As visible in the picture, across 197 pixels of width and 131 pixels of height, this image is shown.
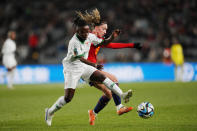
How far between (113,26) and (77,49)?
19.0 meters

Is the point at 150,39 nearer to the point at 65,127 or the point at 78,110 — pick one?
the point at 78,110

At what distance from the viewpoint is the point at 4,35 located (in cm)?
2861

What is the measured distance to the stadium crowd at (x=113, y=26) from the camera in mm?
25875

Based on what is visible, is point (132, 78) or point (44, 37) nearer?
point (132, 78)

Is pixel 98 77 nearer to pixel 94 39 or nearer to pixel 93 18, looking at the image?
pixel 94 39

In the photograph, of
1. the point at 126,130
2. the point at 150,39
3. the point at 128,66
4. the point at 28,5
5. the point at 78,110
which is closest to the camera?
the point at 126,130

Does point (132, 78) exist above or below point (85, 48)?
above

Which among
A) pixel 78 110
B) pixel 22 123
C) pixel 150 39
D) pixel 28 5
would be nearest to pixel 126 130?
pixel 22 123

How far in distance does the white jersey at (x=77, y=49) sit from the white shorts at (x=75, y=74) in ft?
0.35

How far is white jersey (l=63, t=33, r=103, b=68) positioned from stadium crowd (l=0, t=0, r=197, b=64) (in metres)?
16.9

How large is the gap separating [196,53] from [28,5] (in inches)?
535

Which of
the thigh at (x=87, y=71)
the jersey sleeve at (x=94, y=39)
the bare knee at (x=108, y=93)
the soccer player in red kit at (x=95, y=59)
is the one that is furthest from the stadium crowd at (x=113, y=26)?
the thigh at (x=87, y=71)

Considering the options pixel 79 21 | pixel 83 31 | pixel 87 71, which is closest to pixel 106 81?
pixel 87 71

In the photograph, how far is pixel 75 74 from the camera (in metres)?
7.94
